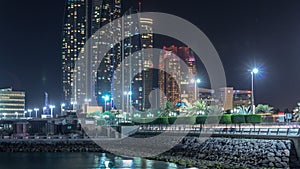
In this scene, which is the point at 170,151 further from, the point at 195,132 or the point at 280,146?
the point at 280,146

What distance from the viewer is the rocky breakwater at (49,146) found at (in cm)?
7294

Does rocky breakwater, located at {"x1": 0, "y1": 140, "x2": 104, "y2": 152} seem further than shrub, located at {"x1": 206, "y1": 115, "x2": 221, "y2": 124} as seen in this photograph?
Yes

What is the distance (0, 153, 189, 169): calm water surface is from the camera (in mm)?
51000

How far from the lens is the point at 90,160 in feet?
192

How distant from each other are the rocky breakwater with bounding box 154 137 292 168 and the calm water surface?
2.82 m

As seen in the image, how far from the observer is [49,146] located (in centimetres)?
7456

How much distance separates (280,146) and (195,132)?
20740mm

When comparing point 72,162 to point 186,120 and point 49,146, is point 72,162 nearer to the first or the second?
point 186,120

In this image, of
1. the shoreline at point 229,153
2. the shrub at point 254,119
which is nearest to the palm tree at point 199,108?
the shoreline at point 229,153

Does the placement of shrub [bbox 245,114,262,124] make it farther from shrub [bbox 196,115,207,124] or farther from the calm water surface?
the calm water surface

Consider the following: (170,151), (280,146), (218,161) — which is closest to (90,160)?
(170,151)

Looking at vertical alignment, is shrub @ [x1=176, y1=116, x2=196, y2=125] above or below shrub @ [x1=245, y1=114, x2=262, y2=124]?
below

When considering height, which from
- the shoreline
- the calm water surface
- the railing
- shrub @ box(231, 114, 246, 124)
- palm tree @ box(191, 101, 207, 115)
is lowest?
the calm water surface

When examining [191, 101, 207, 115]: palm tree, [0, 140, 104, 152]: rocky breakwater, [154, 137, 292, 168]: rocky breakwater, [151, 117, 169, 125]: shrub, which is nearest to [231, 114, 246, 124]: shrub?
[154, 137, 292, 168]: rocky breakwater
